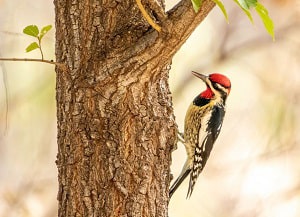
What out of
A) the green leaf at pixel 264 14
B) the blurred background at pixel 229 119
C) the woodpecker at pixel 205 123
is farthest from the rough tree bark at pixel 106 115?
the blurred background at pixel 229 119

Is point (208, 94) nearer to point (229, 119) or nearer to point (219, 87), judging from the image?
point (219, 87)

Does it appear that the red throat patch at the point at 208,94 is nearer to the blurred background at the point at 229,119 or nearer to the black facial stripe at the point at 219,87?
the black facial stripe at the point at 219,87

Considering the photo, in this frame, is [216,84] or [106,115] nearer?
[106,115]

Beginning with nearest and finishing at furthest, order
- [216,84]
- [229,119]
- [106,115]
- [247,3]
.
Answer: [247,3] < [106,115] < [216,84] < [229,119]

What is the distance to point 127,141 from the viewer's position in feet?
6.67

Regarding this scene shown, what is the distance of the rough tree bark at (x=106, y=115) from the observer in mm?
1993

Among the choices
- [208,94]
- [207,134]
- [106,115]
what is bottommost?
[106,115]

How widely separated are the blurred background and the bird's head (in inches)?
21.2

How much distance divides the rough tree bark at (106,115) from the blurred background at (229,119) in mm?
1938

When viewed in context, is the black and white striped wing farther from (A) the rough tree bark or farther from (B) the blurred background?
(A) the rough tree bark

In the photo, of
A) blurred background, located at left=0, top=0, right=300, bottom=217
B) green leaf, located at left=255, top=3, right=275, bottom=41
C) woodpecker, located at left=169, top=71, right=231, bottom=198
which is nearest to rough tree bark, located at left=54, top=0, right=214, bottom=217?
green leaf, located at left=255, top=3, right=275, bottom=41

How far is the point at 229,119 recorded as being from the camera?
4668 millimetres

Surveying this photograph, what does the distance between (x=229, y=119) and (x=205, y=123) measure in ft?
3.61

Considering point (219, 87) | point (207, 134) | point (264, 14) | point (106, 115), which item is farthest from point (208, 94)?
point (264, 14)
